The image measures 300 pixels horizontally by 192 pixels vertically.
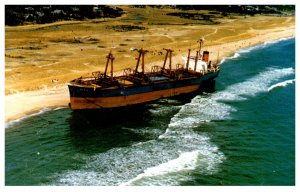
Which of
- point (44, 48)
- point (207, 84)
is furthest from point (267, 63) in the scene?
point (44, 48)

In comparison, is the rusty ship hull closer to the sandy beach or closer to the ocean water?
the ocean water

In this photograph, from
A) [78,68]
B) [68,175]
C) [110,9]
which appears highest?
[110,9]

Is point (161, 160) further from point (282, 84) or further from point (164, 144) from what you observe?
point (282, 84)

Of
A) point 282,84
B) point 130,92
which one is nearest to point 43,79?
point 130,92

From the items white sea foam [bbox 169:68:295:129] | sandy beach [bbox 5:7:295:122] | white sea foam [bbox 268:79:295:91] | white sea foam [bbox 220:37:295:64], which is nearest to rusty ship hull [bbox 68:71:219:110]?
white sea foam [bbox 169:68:295:129]

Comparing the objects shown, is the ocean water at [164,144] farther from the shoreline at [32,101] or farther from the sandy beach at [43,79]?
the sandy beach at [43,79]

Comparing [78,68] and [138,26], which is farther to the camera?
[138,26]

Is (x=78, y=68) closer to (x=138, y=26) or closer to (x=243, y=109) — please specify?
(x=243, y=109)
